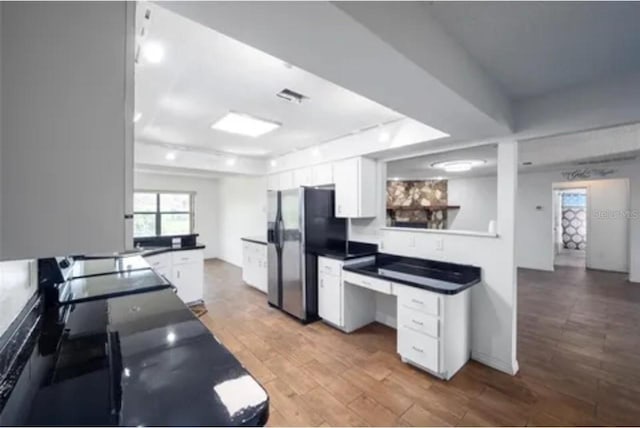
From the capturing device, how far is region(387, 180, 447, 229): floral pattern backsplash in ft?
21.7

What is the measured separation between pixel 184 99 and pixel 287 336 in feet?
8.82

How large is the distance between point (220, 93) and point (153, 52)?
690 mm

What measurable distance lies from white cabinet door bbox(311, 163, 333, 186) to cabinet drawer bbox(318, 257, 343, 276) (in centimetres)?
111

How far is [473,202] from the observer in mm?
7281

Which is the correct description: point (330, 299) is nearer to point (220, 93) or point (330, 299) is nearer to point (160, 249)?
point (160, 249)

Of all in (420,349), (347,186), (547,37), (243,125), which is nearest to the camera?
(547,37)

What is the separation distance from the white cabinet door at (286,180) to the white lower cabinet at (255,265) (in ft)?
3.58

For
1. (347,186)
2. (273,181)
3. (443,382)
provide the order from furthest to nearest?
(273,181) < (347,186) < (443,382)

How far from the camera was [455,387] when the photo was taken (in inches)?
91.2

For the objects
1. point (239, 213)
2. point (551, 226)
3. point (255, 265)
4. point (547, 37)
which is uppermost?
point (547, 37)

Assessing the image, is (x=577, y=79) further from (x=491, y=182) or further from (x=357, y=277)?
(x=491, y=182)

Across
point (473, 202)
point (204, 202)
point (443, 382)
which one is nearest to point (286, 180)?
point (443, 382)

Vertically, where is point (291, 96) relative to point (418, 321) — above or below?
above

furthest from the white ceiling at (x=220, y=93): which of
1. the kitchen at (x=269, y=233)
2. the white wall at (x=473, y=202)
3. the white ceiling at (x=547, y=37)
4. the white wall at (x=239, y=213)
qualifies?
the white wall at (x=473, y=202)
